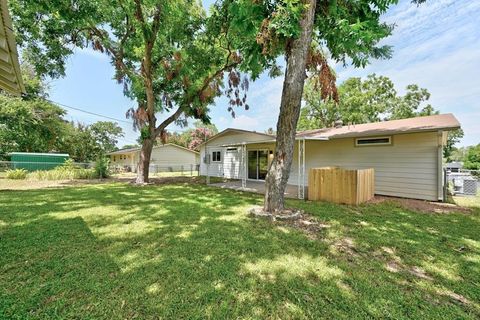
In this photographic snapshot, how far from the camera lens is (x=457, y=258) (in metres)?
3.24

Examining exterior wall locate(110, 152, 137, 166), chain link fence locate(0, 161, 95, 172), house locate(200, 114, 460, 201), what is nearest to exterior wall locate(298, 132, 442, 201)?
house locate(200, 114, 460, 201)

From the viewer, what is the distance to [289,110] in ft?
16.4

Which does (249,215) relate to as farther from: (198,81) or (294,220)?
(198,81)

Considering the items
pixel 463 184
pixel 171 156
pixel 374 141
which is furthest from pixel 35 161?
pixel 463 184

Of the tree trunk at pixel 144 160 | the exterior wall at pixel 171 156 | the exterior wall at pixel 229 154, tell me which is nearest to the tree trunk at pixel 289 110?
the exterior wall at pixel 229 154

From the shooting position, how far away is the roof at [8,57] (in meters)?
2.09

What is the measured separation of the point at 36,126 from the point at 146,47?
14182 mm

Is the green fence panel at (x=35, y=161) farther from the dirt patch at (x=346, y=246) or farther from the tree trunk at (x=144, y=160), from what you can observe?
the dirt patch at (x=346, y=246)

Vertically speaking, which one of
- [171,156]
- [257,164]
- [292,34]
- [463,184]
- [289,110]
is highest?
[292,34]

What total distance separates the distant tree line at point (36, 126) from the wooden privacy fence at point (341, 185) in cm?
1640

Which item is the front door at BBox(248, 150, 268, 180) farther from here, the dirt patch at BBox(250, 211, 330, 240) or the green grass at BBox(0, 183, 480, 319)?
the green grass at BBox(0, 183, 480, 319)

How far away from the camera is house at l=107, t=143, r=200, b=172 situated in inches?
1043

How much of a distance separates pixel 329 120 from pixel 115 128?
110 feet

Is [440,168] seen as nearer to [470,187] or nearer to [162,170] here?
[470,187]
